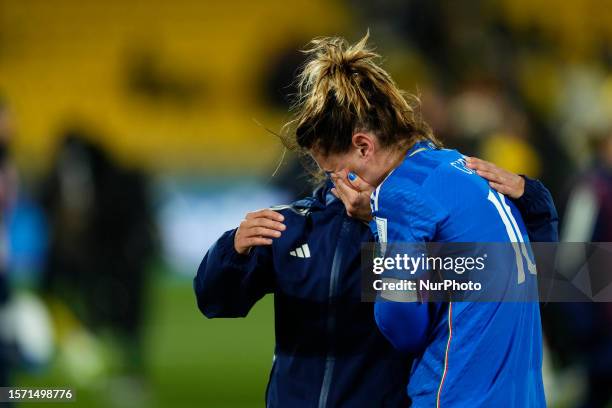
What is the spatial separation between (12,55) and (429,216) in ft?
58.8

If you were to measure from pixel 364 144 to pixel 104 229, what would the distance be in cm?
783

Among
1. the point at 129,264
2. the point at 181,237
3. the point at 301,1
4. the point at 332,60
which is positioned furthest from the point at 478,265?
the point at 301,1

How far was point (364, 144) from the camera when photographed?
355cm

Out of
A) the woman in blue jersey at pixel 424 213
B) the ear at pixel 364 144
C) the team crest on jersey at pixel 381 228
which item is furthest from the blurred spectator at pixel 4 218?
the team crest on jersey at pixel 381 228

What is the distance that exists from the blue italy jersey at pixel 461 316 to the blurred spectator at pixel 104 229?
25.4 feet

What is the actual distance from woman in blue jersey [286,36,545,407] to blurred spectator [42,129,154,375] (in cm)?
750

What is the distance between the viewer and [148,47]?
20.2 metres

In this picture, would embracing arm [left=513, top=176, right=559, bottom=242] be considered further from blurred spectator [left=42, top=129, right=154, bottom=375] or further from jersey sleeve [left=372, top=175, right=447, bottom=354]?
blurred spectator [left=42, top=129, right=154, bottom=375]

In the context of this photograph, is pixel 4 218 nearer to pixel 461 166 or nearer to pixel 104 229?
pixel 104 229

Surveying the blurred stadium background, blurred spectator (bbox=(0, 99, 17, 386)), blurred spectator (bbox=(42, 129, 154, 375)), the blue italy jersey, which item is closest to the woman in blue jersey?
the blue italy jersey

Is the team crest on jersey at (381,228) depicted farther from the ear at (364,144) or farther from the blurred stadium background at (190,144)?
the blurred stadium background at (190,144)

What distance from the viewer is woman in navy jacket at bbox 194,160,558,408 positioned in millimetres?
3639

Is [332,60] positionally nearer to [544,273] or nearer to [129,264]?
[544,273]

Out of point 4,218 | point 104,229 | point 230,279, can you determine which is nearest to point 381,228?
point 230,279
